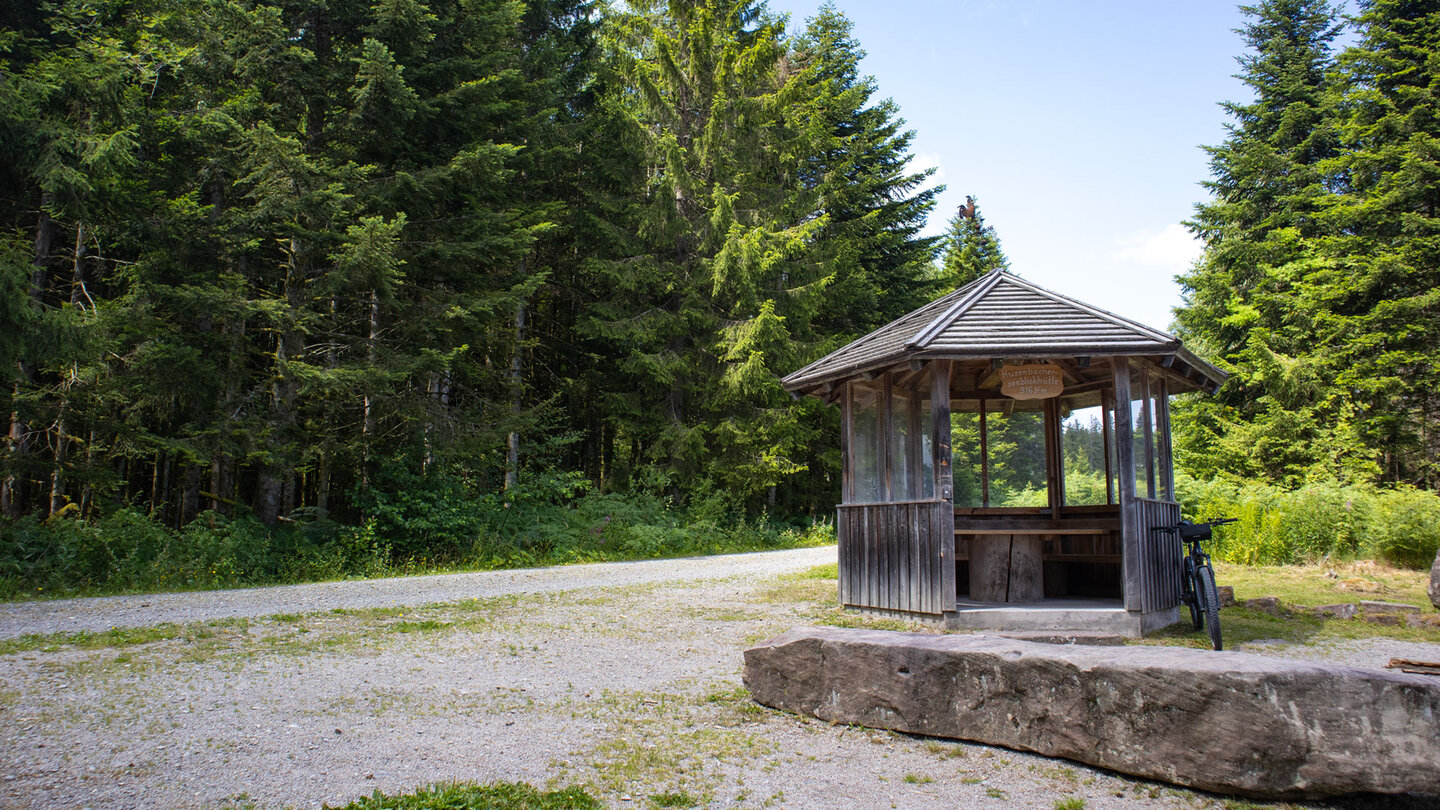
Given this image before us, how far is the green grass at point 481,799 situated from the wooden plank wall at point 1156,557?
669cm

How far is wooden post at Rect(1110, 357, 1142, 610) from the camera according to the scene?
27.1 feet

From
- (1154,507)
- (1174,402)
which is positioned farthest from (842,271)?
(1154,507)

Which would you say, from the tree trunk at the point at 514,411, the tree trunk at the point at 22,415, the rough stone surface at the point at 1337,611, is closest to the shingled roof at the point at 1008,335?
the rough stone surface at the point at 1337,611

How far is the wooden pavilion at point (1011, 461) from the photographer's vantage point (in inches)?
327

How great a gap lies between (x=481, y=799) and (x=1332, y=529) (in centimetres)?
1693

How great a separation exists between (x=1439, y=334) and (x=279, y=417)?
85.7 feet

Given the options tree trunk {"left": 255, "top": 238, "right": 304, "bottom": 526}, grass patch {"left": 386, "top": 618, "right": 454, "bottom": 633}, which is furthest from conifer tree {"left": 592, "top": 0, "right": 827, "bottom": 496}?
grass patch {"left": 386, "top": 618, "right": 454, "bottom": 633}

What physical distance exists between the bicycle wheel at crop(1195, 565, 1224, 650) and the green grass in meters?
5.74

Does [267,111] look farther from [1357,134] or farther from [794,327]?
[1357,134]

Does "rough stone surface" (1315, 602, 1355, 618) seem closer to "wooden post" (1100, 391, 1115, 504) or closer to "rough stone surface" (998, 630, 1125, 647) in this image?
"wooden post" (1100, 391, 1115, 504)

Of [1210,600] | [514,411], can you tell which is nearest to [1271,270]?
[1210,600]

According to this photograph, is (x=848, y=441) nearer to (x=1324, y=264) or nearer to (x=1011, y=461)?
(x=1011, y=461)

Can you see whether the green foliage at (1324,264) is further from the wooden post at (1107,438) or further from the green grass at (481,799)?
the green grass at (481,799)

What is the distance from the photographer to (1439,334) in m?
19.6
